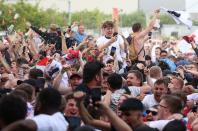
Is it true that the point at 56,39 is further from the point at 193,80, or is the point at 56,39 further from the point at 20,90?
the point at 20,90

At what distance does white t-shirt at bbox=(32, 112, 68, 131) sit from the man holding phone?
303 inches

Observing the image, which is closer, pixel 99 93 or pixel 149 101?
pixel 99 93

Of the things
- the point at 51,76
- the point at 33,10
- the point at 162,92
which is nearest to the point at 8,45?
the point at 51,76

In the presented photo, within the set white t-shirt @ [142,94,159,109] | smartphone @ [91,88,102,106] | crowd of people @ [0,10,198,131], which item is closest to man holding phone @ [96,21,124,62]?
crowd of people @ [0,10,198,131]

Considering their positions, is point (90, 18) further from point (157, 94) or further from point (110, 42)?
point (157, 94)

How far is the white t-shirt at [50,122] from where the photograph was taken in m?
7.14

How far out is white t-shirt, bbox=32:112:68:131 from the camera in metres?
7.14

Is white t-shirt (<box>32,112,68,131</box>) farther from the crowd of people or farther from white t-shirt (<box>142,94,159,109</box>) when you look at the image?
white t-shirt (<box>142,94,159,109</box>)

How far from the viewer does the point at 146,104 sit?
10.3m

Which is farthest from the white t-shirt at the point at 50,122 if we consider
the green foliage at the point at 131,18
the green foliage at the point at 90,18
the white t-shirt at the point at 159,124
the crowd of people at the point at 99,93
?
the green foliage at the point at 131,18

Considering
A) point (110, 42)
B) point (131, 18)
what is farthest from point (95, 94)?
point (131, 18)

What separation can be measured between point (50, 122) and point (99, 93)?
1.71m

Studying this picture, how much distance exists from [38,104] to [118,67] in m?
7.91

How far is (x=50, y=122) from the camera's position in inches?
284
